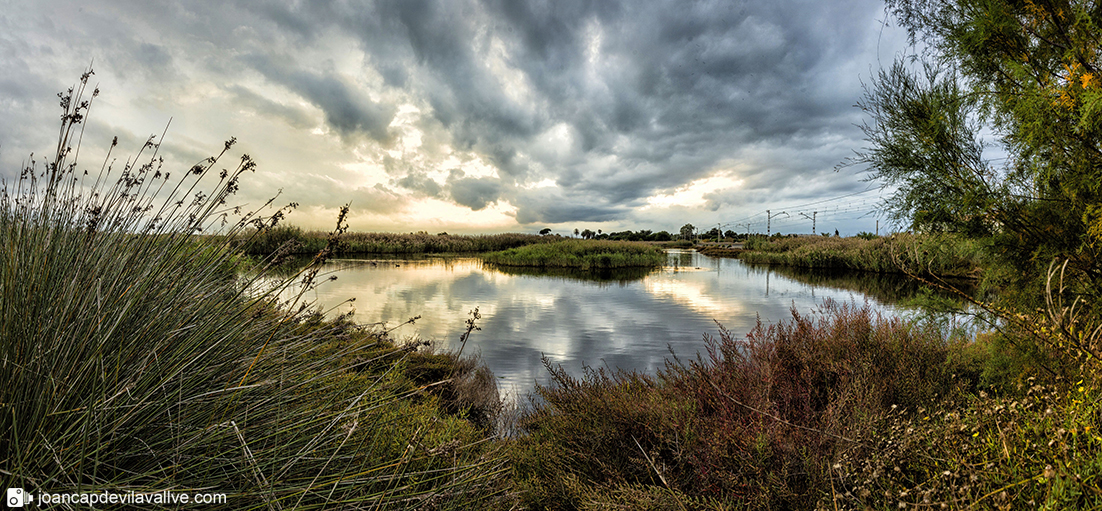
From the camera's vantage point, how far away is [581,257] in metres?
26.7

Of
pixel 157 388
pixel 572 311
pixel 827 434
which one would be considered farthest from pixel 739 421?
pixel 572 311

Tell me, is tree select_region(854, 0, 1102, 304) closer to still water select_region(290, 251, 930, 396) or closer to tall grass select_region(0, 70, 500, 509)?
still water select_region(290, 251, 930, 396)

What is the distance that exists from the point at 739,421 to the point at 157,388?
282 cm

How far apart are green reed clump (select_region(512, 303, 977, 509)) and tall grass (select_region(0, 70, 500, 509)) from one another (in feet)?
2.35

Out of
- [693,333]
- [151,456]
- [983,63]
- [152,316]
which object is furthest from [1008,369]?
[152,316]

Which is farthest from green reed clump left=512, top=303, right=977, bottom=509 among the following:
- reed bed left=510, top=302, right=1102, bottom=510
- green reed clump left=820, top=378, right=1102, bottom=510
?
green reed clump left=820, top=378, right=1102, bottom=510

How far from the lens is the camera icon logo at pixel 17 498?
3.60 ft

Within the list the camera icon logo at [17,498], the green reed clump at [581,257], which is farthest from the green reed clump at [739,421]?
the green reed clump at [581,257]

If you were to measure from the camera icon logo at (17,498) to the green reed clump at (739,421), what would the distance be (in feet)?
6.18

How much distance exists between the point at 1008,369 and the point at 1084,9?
10.1 ft

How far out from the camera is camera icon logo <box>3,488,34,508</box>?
1098mm

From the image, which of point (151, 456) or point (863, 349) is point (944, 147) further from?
point (151, 456)

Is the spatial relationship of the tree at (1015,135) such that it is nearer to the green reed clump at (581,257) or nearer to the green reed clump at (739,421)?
the green reed clump at (739,421)

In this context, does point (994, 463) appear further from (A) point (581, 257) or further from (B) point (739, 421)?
(A) point (581, 257)
